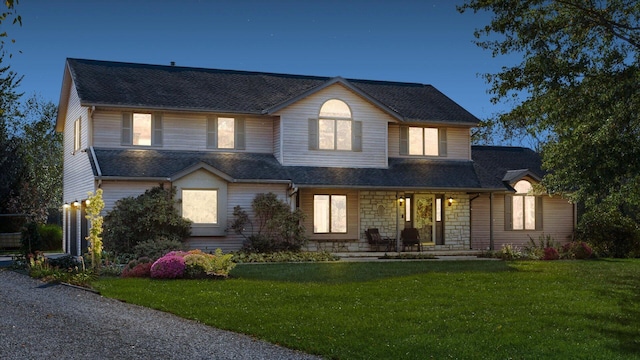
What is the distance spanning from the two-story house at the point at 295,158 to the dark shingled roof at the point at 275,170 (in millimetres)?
74

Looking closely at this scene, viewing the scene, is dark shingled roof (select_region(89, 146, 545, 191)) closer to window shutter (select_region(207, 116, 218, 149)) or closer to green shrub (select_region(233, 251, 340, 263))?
window shutter (select_region(207, 116, 218, 149))

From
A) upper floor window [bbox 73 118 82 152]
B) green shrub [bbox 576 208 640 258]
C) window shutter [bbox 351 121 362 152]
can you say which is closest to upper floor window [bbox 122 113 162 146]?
upper floor window [bbox 73 118 82 152]

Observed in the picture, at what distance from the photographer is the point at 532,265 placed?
2373 cm

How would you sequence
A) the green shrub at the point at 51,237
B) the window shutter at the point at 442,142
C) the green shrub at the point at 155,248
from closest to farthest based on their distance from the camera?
the green shrub at the point at 155,248, the window shutter at the point at 442,142, the green shrub at the point at 51,237

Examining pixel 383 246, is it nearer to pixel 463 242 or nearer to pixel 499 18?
pixel 463 242

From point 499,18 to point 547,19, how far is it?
1.19m

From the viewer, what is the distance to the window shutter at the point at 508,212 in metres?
32.6

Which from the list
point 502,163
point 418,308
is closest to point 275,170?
point 502,163

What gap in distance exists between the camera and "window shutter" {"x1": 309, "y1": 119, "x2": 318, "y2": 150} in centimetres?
2964

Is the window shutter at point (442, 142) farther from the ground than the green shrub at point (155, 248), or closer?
farther from the ground

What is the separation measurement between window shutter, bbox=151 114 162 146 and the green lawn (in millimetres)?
8494

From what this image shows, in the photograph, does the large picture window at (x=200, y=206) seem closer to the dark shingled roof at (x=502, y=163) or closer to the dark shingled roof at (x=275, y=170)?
the dark shingled roof at (x=275, y=170)

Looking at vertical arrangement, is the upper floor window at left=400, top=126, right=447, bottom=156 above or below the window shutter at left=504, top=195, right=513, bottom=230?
above

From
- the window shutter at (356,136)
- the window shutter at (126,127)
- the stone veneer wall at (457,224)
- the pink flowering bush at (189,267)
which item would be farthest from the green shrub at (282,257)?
the stone veneer wall at (457,224)
